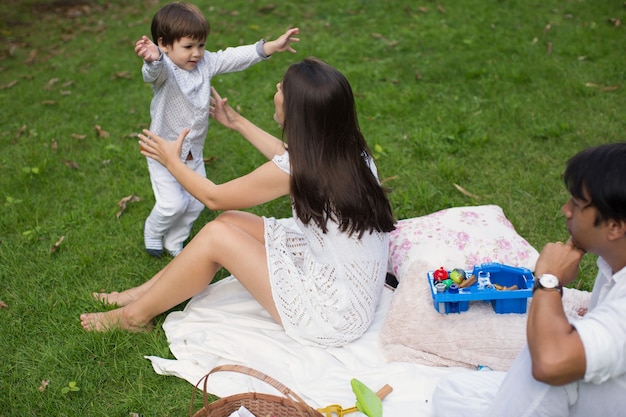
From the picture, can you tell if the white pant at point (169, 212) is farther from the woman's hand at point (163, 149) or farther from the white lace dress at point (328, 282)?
the white lace dress at point (328, 282)

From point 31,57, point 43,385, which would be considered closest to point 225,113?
point 43,385

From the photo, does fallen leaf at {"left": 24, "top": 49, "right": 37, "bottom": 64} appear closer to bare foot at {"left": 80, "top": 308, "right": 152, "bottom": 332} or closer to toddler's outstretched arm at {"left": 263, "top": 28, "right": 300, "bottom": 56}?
toddler's outstretched arm at {"left": 263, "top": 28, "right": 300, "bottom": 56}

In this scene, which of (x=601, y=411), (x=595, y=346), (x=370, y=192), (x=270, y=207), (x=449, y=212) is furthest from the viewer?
(x=270, y=207)

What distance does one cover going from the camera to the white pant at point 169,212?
4016 millimetres

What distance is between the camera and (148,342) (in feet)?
11.5

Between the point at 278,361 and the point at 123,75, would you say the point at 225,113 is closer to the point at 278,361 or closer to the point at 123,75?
the point at 278,361

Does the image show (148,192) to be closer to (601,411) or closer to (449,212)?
(449,212)

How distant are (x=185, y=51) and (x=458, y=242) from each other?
6.41 ft

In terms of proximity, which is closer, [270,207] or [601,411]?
[601,411]

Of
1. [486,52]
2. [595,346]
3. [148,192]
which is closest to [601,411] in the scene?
[595,346]

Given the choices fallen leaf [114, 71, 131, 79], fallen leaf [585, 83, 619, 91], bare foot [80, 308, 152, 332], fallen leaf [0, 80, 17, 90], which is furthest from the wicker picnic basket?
fallen leaf [0, 80, 17, 90]

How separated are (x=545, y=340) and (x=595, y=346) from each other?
0.14 metres

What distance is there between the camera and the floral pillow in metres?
3.69

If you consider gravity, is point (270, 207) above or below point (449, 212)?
below
